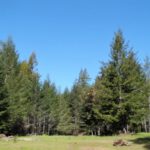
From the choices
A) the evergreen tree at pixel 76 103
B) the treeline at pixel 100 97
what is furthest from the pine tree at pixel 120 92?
the evergreen tree at pixel 76 103

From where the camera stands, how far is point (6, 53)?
63.7 meters

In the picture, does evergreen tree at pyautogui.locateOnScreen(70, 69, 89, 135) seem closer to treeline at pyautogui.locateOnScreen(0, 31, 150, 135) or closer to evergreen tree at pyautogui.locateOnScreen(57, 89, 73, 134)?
evergreen tree at pyautogui.locateOnScreen(57, 89, 73, 134)

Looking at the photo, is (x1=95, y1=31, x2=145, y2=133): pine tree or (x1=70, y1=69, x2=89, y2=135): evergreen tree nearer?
(x1=95, y1=31, x2=145, y2=133): pine tree

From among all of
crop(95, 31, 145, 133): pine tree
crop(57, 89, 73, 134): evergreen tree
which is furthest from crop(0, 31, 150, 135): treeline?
crop(57, 89, 73, 134): evergreen tree

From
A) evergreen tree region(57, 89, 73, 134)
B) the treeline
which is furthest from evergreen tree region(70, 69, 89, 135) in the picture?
the treeline

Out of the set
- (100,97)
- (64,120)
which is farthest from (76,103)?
(100,97)

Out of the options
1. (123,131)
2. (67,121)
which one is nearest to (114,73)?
(123,131)

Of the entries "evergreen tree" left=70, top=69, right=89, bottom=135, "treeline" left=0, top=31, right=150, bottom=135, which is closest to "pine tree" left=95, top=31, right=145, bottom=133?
"treeline" left=0, top=31, right=150, bottom=135

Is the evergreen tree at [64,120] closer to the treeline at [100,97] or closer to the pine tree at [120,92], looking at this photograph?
the treeline at [100,97]

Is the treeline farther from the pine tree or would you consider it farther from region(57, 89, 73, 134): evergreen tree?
region(57, 89, 73, 134): evergreen tree

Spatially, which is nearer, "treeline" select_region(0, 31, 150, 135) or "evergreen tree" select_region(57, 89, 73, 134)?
"treeline" select_region(0, 31, 150, 135)

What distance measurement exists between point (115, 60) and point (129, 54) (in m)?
2.64

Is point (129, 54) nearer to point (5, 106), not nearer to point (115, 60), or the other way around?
point (115, 60)

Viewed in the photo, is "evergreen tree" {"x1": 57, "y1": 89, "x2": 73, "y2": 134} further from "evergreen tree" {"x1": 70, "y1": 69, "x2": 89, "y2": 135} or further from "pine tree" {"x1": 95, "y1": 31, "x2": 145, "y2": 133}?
"pine tree" {"x1": 95, "y1": 31, "x2": 145, "y2": 133}
